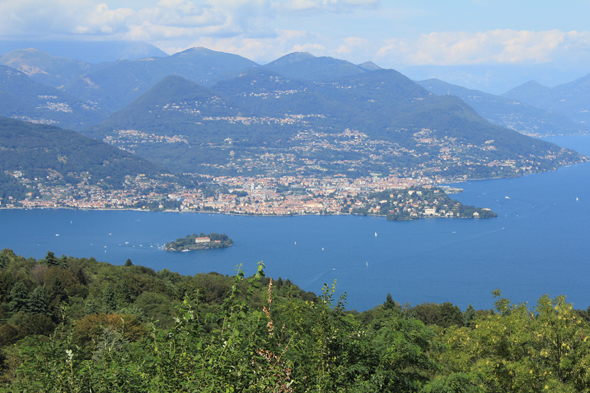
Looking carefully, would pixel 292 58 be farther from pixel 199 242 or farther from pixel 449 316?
pixel 449 316

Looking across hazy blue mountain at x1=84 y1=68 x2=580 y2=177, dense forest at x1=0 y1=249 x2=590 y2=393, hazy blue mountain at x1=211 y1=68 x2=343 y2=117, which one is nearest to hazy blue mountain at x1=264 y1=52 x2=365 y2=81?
hazy blue mountain at x1=84 y1=68 x2=580 y2=177

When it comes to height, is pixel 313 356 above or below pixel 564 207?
above

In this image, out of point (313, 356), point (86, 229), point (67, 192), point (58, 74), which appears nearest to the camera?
point (313, 356)

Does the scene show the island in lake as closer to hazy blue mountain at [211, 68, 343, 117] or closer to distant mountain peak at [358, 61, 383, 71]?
hazy blue mountain at [211, 68, 343, 117]

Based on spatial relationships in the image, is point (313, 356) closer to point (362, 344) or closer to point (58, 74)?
point (362, 344)

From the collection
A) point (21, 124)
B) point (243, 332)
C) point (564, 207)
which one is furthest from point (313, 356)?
point (21, 124)

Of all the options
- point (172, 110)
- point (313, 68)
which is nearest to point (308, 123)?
point (172, 110)
